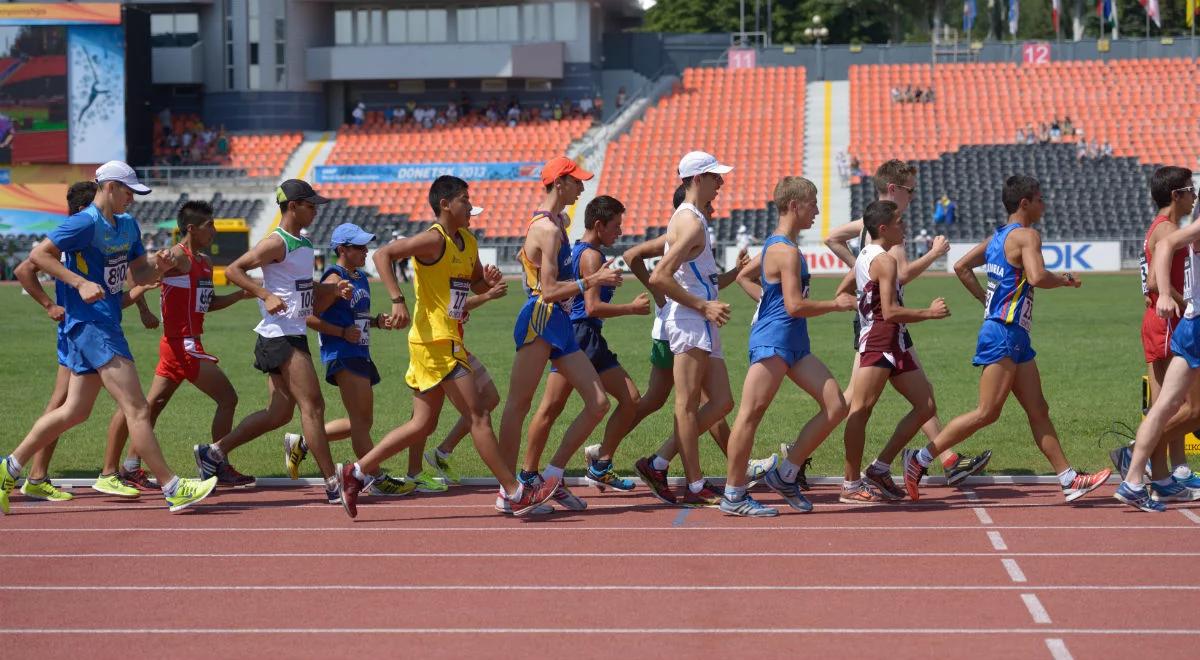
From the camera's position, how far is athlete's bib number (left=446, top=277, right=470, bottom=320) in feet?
29.2

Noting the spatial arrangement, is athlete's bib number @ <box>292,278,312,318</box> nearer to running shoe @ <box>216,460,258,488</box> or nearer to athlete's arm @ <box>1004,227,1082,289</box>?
running shoe @ <box>216,460,258,488</box>

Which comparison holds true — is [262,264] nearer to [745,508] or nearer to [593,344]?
[593,344]

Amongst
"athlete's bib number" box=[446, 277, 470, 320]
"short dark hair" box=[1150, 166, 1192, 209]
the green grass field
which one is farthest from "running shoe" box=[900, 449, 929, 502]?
"athlete's bib number" box=[446, 277, 470, 320]

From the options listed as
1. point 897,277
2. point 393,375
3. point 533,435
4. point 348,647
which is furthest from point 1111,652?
point 393,375

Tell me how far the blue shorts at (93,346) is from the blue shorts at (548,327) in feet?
7.49

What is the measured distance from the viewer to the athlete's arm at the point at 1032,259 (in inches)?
355

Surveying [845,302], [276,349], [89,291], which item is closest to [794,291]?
[845,302]

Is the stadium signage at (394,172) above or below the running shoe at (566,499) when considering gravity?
above

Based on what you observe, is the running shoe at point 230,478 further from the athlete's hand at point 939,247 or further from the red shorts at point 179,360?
the athlete's hand at point 939,247

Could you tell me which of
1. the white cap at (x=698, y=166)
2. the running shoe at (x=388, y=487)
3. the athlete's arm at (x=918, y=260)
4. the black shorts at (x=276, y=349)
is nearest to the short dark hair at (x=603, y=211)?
the white cap at (x=698, y=166)

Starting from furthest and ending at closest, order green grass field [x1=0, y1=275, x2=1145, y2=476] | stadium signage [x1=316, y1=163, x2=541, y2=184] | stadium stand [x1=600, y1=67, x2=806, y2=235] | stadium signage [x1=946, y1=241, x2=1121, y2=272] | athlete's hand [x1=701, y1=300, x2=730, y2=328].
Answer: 1. stadium signage [x1=316, y1=163, x2=541, y2=184]
2. stadium stand [x1=600, y1=67, x2=806, y2=235]
3. stadium signage [x1=946, y1=241, x2=1121, y2=272]
4. green grass field [x1=0, y1=275, x2=1145, y2=476]
5. athlete's hand [x1=701, y1=300, x2=730, y2=328]

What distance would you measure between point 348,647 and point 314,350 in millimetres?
13569

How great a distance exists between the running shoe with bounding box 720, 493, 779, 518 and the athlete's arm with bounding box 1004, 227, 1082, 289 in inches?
77.9

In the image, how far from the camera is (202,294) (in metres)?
10.5
